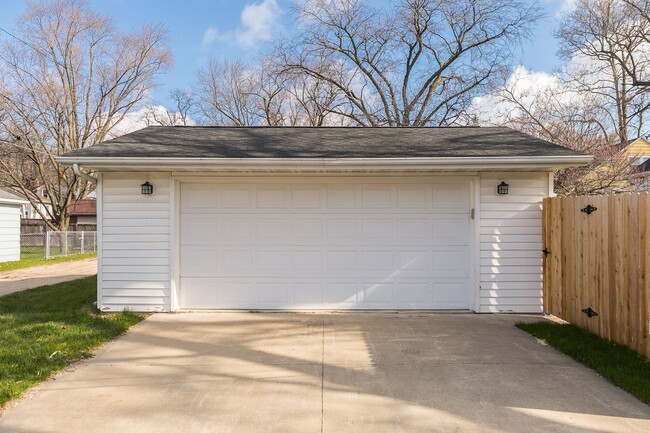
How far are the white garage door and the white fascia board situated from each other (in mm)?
518

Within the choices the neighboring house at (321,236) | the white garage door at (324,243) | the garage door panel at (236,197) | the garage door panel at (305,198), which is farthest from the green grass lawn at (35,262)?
the garage door panel at (305,198)

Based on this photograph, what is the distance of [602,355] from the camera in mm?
4258

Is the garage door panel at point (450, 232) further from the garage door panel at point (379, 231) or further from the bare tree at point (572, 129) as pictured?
the bare tree at point (572, 129)

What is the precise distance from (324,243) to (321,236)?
0.11 metres

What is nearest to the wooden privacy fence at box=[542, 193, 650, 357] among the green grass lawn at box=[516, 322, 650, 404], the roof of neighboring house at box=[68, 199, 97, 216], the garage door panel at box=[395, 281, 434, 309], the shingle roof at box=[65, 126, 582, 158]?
the green grass lawn at box=[516, 322, 650, 404]

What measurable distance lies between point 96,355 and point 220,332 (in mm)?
1402

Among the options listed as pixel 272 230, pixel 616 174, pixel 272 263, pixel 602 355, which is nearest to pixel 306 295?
pixel 272 263

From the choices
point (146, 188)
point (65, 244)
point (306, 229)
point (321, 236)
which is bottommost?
point (65, 244)

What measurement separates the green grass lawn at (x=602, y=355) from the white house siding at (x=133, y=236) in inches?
202

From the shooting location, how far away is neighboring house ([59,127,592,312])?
20.7 feet

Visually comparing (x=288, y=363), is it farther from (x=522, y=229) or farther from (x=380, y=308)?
(x=522, y=229)

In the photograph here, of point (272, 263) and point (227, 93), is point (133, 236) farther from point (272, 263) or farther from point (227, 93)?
point (227, 93)

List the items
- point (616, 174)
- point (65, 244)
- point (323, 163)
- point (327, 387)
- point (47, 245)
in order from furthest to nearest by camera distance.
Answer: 1. point (65, 244)
2. point (47, 245)
3. point (616, 174)
4. point (323, 163)
5. point (327, 387)

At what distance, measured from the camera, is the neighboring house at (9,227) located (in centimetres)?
1494
